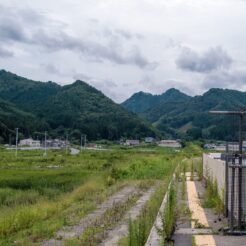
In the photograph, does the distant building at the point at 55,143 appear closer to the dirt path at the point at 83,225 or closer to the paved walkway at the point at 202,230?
the dirt path at the point at 83,225

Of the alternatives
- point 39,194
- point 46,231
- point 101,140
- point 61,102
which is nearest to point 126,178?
point 39,194

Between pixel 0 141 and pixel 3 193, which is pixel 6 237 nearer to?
pixel 3 193

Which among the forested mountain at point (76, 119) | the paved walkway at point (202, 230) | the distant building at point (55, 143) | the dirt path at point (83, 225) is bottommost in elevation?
the dirt path at point (83, 225)

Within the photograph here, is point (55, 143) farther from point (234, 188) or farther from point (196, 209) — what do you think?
point (234, 188)

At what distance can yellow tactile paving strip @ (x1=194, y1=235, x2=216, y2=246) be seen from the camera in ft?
28.6

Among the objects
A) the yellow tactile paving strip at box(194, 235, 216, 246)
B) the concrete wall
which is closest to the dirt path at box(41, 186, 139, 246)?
the yellow tactile paving strip at box(194, 235, 216, 246)

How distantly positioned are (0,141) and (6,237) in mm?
110996

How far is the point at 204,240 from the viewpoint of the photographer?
9.12 metres

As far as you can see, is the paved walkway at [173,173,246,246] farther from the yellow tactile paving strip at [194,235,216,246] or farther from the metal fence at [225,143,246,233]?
the metal fence at [225,143,246,233]

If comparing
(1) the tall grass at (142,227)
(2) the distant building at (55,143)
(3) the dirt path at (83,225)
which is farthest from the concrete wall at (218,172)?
(2) the distant building at (55,143)

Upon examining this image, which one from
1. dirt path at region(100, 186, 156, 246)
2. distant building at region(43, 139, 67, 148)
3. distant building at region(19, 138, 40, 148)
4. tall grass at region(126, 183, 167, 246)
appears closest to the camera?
tall grass at region(126, 183, 167, 246)

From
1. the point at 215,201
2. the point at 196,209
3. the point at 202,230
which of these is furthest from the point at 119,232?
the point at 215,201

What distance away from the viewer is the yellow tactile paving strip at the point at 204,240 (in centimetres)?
873

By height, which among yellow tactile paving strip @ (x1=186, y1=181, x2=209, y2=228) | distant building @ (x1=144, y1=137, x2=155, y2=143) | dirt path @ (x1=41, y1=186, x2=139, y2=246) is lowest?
dirt path @ (x1=41, y1=186, x2=139, y2=246)
